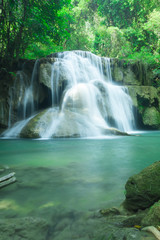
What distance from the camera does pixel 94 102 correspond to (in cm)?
1048

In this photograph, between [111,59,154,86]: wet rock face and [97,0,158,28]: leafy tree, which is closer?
[111,59,154,86]: wet rock face

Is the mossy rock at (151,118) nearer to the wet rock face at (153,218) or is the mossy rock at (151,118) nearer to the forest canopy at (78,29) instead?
the forest canopy at (78,29)

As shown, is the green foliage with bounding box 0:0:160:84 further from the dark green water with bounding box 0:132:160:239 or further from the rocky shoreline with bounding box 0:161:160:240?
the rocky shoreline with bounding box 0:161:160:240

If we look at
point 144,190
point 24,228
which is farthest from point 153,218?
point 24,228

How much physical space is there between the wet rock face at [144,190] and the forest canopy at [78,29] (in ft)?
27.6

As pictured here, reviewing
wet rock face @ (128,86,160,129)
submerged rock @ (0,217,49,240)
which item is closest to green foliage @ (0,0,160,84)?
wet rock face @ (128,86,160,129)

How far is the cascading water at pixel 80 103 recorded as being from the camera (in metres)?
8.27

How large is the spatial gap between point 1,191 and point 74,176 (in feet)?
3.56

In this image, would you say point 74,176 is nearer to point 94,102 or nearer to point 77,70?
point 94,102

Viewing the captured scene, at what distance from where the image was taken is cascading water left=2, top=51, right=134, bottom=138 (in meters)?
8.27

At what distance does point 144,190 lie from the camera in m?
1.71

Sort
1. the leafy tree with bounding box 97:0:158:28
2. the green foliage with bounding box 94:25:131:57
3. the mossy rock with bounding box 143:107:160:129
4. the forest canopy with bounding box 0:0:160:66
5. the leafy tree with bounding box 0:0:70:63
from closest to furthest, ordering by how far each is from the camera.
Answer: the leafy tree with bounding box 0:0:70:63 < the forest canopy with bounding box 0:0:160:66 < the mossy rock with bounding box 143:107:160:129 < the green foliage with bounding box 94:25:131:57 < the leafy tree with bounding box 97:0:158:28

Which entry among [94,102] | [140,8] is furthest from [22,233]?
[140,8]

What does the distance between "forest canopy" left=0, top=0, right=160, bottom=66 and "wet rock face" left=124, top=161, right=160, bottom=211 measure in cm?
842
